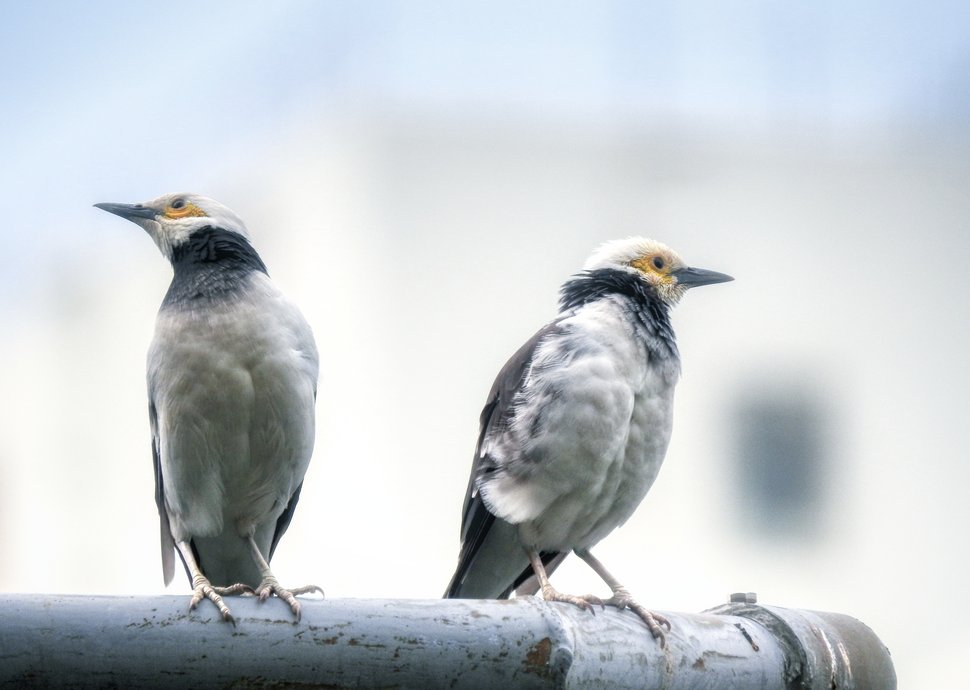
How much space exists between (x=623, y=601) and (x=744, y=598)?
91 centimetres

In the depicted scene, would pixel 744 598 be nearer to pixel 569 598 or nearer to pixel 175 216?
pixel 569 598

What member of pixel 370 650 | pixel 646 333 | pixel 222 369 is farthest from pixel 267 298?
pixel 370 650

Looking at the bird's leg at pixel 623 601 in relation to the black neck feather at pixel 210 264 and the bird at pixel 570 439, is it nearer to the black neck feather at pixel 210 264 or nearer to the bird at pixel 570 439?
the bird at pixel 570 439

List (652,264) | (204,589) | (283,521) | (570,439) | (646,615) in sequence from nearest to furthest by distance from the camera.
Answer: (204,589) < (646,615) < (570,439) < (283,521) < (652,264)

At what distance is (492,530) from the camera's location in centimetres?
606

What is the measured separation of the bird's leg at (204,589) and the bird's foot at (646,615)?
1216mm

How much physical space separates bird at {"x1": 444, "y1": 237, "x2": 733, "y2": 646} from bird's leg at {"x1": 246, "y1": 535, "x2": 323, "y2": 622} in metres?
0.96

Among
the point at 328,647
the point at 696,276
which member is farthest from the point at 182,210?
the point at 328,647

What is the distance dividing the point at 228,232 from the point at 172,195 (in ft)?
1.10

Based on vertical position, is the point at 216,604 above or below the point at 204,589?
above

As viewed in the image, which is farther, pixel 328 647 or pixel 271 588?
pixel 271 588

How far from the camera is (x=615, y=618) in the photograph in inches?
150

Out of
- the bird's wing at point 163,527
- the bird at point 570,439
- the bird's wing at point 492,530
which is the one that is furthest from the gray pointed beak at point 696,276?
the bird's wing at point 163,527

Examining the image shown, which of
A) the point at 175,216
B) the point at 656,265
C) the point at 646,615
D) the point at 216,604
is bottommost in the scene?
the point at 646,615
